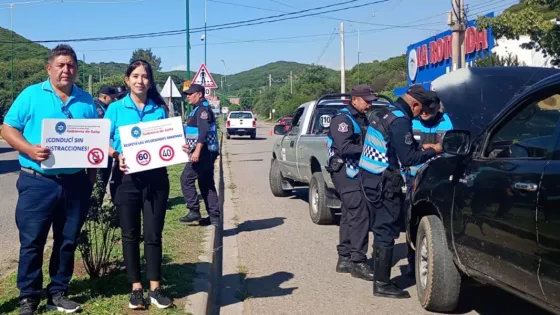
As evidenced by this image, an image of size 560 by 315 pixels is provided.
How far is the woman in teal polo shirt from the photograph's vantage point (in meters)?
5.01

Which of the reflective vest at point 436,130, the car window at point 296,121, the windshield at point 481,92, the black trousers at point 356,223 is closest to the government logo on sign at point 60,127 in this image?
the black trousers at point 356,223

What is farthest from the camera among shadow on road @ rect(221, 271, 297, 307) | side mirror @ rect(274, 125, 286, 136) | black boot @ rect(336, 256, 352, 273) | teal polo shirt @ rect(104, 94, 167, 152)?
side mirror @ rect(274, 125, 286, 136)

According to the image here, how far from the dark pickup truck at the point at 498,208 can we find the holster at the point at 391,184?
0.18 m

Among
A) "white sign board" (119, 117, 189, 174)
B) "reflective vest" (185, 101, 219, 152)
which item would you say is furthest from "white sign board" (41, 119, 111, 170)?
"reflective vest" (185, 101, 219, 152)

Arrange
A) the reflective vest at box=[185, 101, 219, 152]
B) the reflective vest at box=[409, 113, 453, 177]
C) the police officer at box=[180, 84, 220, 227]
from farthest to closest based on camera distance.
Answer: the reflective vest at box=[185, 101, 219, 152] → the police officer at box=[180, 84, 220, 227] → the reflective vest at box=[409, 113, 453, 177]

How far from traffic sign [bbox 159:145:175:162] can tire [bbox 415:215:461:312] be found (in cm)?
215

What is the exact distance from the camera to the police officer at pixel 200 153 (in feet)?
28.4

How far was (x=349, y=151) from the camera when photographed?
6645 mm

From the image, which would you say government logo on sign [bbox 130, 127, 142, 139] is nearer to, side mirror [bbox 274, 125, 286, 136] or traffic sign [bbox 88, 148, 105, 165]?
traffic sign [bbox 88, 148, 105, 165]

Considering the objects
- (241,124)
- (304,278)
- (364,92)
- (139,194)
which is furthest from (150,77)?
(241,124)

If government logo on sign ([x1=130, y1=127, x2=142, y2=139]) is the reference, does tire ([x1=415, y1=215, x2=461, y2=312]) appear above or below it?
below

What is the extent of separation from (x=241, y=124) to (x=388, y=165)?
35.7 metres

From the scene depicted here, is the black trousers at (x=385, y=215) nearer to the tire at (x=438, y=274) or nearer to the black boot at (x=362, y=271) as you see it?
the tire at (x=438, y=274)

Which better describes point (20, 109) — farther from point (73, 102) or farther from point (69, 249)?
point (69, 249)
